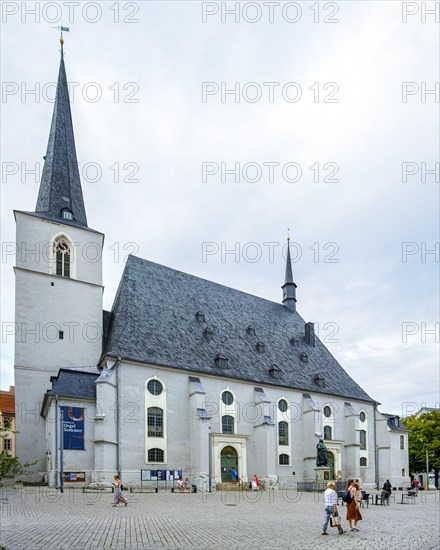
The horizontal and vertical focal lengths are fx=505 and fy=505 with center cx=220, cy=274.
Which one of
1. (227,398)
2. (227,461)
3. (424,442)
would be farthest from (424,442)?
(227,461)

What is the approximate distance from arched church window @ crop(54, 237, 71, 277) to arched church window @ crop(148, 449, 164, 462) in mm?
14386

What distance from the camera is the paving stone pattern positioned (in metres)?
11.4

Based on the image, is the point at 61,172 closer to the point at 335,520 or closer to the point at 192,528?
the point at 192,528

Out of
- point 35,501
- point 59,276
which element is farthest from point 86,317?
point 35,501

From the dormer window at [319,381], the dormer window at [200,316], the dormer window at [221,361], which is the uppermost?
the dormer window at [200,316]

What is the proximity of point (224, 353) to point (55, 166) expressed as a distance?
797 inches

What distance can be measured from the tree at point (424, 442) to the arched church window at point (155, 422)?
39.9 metres

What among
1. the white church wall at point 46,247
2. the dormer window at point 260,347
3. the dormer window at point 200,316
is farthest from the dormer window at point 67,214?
the dormer window at point 260,347

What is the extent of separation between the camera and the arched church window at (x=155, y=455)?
33.6m

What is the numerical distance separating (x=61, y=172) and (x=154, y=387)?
18675mm

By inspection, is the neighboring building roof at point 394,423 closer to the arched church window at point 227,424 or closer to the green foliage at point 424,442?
the green foliage at point 424,442

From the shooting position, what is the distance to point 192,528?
13938 millimetres

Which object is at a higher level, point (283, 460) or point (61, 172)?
point (61, 172)

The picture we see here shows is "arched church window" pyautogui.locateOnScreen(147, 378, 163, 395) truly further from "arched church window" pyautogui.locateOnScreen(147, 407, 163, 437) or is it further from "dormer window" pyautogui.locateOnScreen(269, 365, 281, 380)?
"dormer window" pyautogui.locateOnScreen(269, 365, 281, 380)
